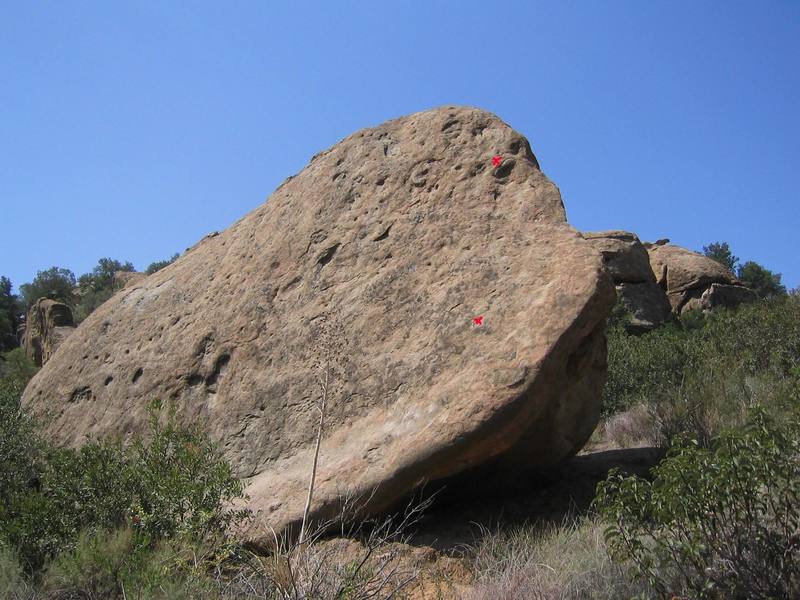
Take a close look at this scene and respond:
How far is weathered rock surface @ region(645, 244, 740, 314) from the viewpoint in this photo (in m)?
21.3

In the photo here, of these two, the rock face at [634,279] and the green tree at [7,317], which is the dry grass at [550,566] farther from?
the green tree at [7,317]

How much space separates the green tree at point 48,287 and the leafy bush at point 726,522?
32558 mm

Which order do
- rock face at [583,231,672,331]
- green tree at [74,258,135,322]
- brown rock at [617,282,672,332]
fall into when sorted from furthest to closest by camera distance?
green tree at [74,258,135,322] < rock face at [583,231,672,331] < brown rock at [617,282,672,332]

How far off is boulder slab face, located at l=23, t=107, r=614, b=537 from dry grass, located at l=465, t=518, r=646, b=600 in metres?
0.64

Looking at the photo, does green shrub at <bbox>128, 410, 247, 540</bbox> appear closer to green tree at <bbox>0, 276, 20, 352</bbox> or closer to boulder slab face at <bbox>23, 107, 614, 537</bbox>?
boulder slab face at <bbox>23, 107, 614, 537</bbox>

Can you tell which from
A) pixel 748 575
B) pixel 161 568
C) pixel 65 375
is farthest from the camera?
pixel 65 375

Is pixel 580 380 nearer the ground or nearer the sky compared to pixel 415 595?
nearer the sky

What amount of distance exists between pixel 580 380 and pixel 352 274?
2.43 metres

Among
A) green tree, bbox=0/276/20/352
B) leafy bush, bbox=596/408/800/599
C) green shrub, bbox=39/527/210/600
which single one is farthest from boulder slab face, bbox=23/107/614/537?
green tree, bbox=0/276/20/352

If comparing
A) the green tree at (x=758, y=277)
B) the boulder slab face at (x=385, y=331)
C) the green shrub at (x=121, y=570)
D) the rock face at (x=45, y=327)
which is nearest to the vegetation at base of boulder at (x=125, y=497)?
the green shrub at (x=121, y=570)

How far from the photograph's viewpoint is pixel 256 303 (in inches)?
313

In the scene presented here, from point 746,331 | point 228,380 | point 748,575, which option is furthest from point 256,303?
point 746,331

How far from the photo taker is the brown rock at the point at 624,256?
19.8m

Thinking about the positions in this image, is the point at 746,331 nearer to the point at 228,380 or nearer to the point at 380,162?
the point at 380,162
